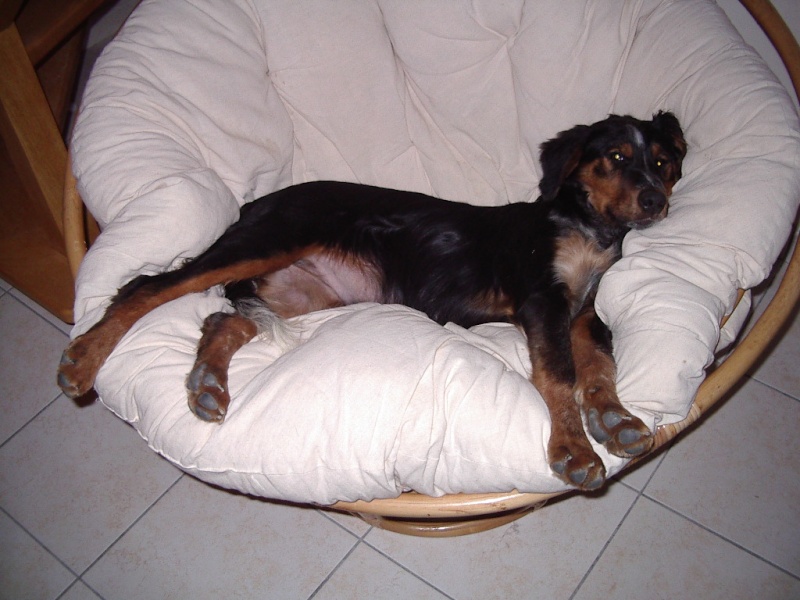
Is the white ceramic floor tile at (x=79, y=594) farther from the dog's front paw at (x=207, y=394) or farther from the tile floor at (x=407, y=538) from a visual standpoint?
the dog's front paw at (x=207, y=394)

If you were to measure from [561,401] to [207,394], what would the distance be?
1.22m

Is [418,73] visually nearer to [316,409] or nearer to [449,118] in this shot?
[449,118]

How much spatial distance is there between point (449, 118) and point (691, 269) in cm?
161

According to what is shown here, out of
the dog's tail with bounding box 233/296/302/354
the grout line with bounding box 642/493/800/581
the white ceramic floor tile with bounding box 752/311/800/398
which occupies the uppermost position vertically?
the dog's tail with bounding box 233/296/302/354

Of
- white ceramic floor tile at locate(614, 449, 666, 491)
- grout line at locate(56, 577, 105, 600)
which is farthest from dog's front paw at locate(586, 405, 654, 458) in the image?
grout line at locate(56, 577, 105, 600)

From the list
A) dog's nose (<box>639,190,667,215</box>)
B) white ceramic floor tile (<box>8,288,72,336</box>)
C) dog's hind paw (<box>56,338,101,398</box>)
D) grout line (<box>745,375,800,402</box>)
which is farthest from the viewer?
white ceramic floor tile (<box>8,288,72,336</box>)

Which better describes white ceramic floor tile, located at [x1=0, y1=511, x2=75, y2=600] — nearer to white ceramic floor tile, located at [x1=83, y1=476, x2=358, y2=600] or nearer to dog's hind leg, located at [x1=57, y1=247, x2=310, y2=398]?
white ceramic floor tile, located at [x1=83, y1=476, x2=358, y2=600]

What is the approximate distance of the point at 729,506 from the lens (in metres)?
3.00

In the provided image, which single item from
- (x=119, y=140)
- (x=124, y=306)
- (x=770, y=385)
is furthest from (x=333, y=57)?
(x=770, y=385)

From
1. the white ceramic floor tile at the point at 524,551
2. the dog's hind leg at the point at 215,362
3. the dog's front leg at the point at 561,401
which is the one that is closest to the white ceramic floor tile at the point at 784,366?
the white ceramic floor tile at the point at 524,551

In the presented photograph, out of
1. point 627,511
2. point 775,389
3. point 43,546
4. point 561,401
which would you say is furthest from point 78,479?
point 775,389

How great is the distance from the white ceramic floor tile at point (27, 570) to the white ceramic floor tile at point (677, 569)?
2427 millimetres

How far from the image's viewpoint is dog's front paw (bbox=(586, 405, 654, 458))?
1991 millimetres

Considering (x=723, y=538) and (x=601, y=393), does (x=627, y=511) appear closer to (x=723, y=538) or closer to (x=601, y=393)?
(x=723, y=538)
